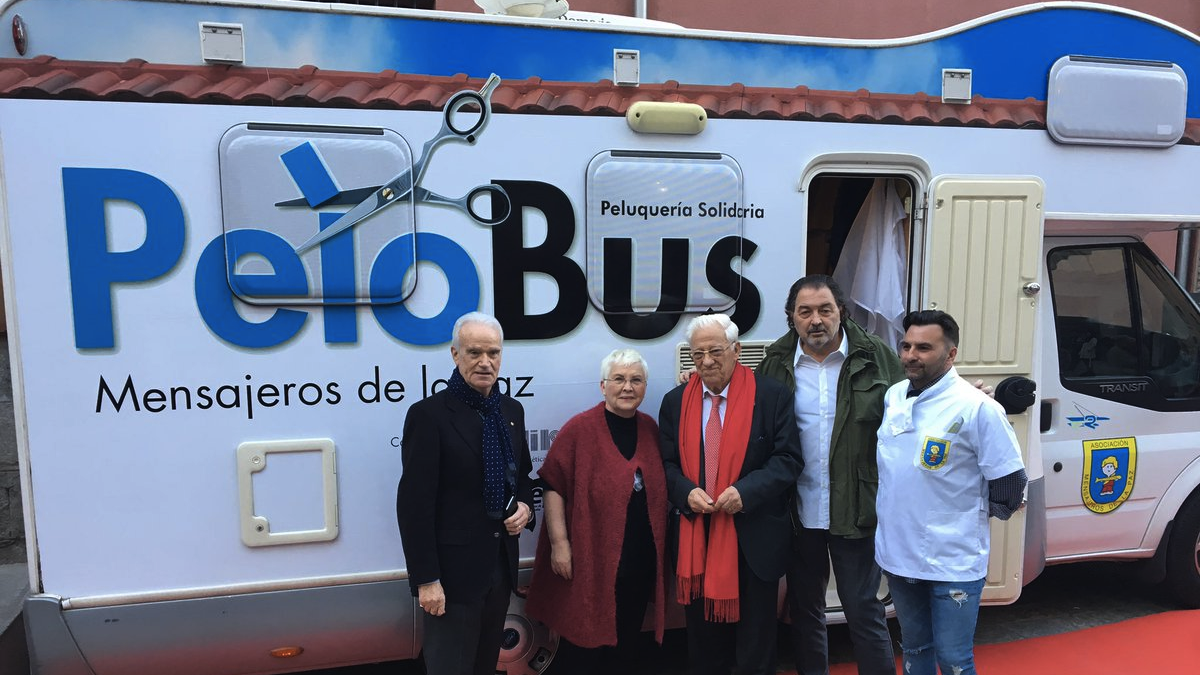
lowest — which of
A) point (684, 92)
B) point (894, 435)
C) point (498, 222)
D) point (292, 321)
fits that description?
point (894, 435)

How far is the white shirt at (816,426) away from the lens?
2.69 meters

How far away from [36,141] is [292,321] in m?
0.99

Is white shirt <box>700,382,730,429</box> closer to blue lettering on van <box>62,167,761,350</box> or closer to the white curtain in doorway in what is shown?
blue lettering on van <box>62,167,761,350</box>

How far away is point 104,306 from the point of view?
251 cm

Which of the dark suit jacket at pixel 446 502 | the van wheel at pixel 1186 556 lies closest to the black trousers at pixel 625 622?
the dark suit jacket at pixel 446 502

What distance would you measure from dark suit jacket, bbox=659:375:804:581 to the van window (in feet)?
6.48

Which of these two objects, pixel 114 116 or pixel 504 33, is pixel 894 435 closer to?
pixel 504 33

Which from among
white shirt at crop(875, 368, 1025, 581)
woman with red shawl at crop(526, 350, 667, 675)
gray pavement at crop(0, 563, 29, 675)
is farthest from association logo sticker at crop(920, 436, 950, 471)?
gray pavement at crop(0, 563, 29, 675)

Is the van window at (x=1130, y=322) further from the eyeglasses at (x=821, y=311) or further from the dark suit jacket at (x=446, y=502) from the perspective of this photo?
the dark suit jacket at (x=446, y=502)

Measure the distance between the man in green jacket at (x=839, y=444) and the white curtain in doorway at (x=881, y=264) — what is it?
0.72 m

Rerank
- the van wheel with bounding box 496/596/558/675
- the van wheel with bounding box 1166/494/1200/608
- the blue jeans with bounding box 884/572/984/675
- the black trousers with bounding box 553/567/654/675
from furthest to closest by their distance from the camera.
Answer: the van wheel with bounding box 1166/494/1200/608
the van wheel with bounding box 496/596/558/675
the black trousers with bounding box 553/567/654/675
the blue jeans with bounding box 884/572/984/675

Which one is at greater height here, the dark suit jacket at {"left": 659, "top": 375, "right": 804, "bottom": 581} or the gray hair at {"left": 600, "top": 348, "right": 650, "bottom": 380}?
the gray hair at {"left": 600, "top": 348, "right": 650, "bottom": 380}

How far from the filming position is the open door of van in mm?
3137

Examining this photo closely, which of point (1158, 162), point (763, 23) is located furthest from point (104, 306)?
point (763, 23)
